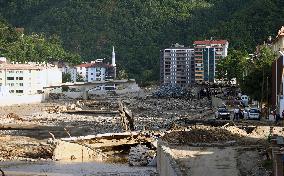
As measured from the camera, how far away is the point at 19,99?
123 metres

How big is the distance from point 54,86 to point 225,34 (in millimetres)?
58904

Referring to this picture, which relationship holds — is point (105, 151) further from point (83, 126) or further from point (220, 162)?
point (83, 126)

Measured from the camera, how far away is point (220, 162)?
25.6 meters

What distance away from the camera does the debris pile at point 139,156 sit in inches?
1338

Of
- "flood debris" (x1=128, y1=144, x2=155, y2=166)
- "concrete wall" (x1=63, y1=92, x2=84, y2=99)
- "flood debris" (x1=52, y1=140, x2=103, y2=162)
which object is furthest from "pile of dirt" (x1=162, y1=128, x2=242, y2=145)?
"concrete wall" (x1=63, y1=92, x2=84, y2=99)

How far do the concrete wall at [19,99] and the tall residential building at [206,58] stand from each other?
221 ft

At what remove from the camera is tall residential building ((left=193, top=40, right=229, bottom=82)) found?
187m

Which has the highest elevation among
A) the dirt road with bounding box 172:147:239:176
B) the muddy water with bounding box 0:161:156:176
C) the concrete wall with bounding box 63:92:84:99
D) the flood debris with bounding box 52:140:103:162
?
the dirt road with bounding box 172:147:239:176

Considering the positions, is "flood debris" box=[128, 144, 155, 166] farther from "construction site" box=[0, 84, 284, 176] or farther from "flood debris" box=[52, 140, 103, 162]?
"flood debris" box=[52, 140, 103, 162]

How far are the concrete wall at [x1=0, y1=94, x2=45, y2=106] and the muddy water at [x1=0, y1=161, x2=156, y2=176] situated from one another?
81.3 m

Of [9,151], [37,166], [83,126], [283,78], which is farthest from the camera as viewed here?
[83,126]

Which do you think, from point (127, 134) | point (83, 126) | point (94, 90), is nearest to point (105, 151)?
point (127, 134)

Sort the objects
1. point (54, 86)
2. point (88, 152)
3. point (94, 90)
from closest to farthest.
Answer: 1. point (88, 152)
2. point (54, 86)
3. point (94, 90)

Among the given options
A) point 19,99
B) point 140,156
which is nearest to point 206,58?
point 19,99
